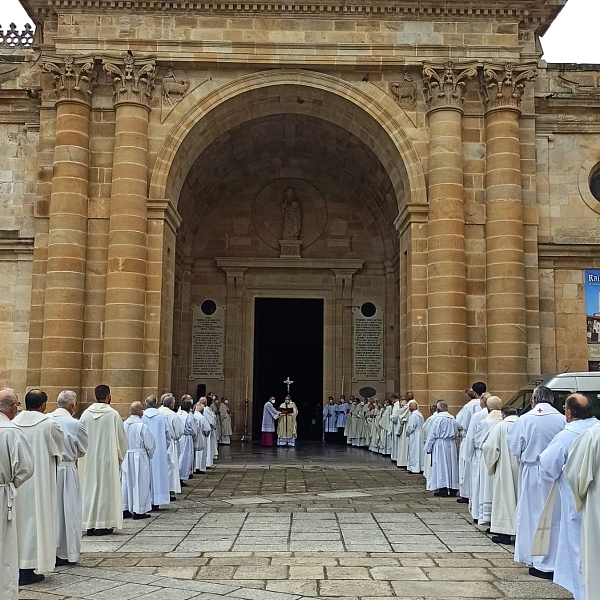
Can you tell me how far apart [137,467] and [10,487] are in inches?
173

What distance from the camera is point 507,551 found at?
28.5 ft

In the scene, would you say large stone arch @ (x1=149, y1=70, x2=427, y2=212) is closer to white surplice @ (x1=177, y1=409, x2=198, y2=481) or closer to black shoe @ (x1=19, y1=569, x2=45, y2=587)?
A: white surplice @ (x1=177, y1=409, x2=198, y2=481)

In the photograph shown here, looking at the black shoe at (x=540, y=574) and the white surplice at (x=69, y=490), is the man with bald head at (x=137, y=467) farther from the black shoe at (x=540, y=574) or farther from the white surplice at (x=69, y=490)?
the black shoe at (x=540, y=574)

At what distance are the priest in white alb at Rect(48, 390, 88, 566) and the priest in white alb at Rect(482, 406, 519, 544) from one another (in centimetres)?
465

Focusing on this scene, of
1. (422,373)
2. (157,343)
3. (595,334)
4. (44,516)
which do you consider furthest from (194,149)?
(44,516)

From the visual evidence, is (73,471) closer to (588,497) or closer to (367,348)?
(588,497)

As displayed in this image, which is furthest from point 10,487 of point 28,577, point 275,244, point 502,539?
point 275,244

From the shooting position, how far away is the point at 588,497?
614cm

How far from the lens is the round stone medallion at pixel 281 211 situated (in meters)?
24.3

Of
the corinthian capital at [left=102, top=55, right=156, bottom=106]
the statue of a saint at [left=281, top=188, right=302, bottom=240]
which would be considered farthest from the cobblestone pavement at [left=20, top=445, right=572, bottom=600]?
the statue of a saint at [left=281, top=188, right=302, bottom=240]

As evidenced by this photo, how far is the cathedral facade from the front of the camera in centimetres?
1708

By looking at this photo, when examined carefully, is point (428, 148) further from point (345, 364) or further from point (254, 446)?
point (254, 446)

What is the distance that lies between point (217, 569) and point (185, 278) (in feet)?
54.6

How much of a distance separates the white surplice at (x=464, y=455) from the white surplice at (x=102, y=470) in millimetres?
5234
